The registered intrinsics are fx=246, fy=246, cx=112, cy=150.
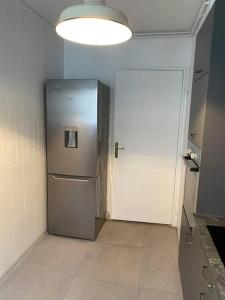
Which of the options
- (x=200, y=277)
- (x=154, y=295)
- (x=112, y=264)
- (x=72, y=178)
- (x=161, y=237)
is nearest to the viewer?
(x=200, y=277)

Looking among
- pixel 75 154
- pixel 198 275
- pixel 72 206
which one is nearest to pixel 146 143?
pixel 75 154

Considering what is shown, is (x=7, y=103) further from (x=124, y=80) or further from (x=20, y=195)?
(x=124, y=80)

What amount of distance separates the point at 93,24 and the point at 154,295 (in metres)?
2.00

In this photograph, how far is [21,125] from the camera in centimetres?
223

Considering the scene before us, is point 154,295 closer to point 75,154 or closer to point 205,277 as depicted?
point 205,277

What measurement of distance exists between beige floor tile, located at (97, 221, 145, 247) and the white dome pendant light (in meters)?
2.18

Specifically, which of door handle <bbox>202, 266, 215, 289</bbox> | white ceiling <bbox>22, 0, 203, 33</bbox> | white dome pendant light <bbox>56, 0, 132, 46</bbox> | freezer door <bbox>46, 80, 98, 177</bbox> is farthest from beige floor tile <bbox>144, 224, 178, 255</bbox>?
white ceiling <bbox>22, 0, 203, 33</bbox>

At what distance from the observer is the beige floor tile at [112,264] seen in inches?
86.4

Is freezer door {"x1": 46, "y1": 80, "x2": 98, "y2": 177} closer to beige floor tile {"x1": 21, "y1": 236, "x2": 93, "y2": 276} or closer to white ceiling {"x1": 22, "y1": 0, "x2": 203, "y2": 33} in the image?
white ceiling {"x1": 22, "y1": 0, "x2": 203, "y2": 33}

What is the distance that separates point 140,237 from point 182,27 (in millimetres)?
2380

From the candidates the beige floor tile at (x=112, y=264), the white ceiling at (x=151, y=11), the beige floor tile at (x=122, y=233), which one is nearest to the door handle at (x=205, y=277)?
the beige floor tile at (x=112, y=264)

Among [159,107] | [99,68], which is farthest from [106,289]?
[99,68]

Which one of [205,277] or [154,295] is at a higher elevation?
[205,277]

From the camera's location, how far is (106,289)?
2043 mm
